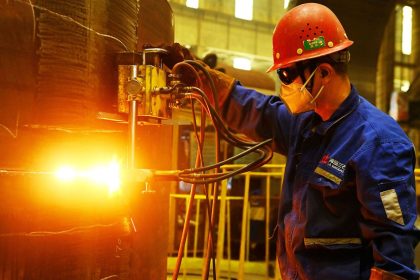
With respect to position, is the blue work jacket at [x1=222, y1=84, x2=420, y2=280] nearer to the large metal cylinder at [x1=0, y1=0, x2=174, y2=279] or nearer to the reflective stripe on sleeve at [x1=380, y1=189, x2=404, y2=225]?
the reflective stripe on sleeve at [x1=380, y1=189, x2=404, y2=225]

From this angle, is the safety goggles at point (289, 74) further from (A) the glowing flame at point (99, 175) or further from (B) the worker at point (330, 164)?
(A) the glowing flame at point (99, 175)

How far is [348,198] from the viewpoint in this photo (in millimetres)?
1863

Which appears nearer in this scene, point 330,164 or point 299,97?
point 330,164

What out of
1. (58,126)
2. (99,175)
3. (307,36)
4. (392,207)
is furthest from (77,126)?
(392,207)

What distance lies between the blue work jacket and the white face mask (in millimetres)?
117

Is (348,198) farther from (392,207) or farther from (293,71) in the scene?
(293,71)

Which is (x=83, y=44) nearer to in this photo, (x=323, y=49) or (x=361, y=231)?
(x=323, y=49)

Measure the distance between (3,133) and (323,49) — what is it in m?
1.44

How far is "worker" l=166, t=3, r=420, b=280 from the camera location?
1715 millimetres

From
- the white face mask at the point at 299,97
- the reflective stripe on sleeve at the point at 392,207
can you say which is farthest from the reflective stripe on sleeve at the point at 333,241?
the white face mask at the point at 299,97

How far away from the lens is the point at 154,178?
5.38 feet

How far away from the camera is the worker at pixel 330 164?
171 centimetres

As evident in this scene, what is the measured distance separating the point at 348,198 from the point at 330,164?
0.17 meters

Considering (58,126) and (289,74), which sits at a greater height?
(289,74)
